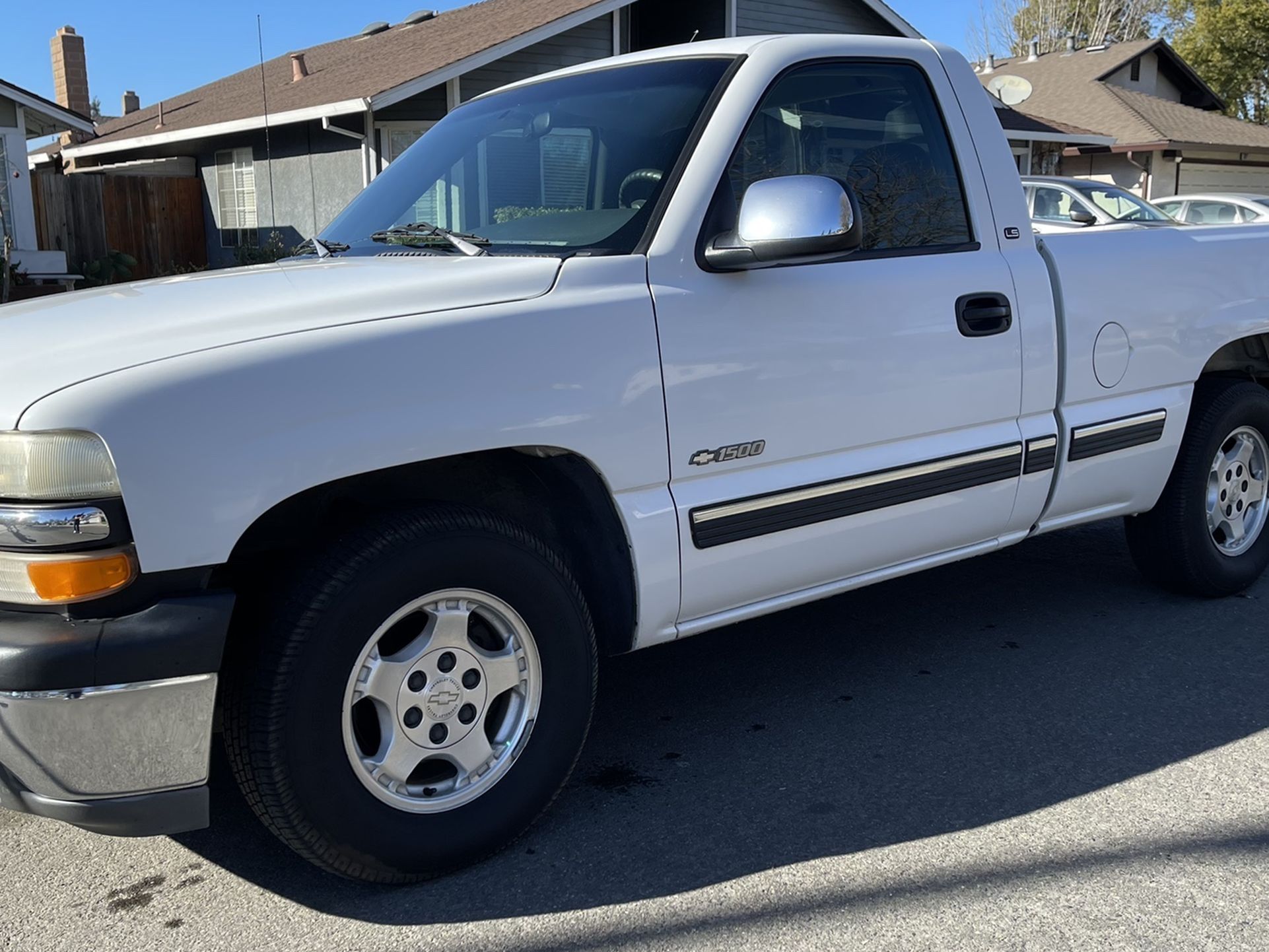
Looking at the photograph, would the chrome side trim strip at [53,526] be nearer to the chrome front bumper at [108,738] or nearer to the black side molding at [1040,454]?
the chrome front bumper at [108,738]

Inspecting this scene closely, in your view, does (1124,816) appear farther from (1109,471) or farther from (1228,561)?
(1228,561)

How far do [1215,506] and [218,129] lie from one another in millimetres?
15729

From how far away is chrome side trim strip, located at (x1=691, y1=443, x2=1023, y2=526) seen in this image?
3191 mm

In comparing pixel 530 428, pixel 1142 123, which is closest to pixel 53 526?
pixel 530 428

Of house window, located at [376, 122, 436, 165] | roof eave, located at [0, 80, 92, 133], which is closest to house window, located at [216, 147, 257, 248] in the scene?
roof eave, located at [0, 80, 92, 133]

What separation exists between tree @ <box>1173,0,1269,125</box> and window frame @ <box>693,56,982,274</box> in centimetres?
3892

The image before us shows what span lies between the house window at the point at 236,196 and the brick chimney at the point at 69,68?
1080 cm

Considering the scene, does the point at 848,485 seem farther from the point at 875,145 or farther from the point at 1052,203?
the point at 1052,203

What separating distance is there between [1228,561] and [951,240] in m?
2.03

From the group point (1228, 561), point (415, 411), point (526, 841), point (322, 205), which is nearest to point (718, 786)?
point (526, 841)

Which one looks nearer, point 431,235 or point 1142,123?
point 431,235

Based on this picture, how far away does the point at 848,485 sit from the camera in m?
3.45

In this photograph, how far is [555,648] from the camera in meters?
2.99

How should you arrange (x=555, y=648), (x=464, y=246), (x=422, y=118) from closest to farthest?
(x=555, y=648), (x=464, y=246), (x=422, y=118)
